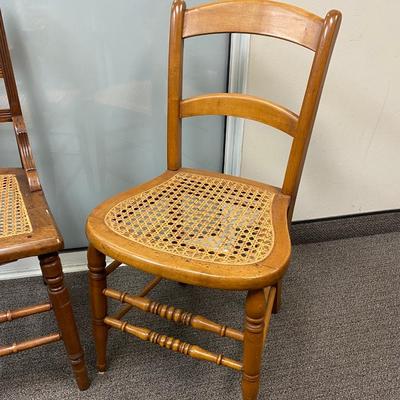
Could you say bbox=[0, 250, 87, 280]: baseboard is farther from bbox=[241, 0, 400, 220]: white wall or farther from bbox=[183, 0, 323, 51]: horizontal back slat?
bbox=[183, 0, 323, 51]: horizontal back slat

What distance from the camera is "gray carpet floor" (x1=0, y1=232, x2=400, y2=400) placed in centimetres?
103

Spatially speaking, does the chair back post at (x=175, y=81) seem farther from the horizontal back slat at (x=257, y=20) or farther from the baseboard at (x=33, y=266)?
the baseboard at (x=33, y=266)

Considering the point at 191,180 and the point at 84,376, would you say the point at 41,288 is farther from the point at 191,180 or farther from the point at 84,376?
the point at 191,180

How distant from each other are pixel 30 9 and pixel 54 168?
43cm

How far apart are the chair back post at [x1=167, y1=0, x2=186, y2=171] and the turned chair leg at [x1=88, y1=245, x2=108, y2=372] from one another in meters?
0.31

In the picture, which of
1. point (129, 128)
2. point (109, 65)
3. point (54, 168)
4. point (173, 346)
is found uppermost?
point (109, 65)

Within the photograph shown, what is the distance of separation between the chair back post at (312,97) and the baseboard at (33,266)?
0.74 metres

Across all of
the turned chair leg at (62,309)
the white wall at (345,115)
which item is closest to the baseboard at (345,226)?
the white wall at (345,115)

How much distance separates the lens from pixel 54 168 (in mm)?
1216

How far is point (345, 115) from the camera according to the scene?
1309 millimetres

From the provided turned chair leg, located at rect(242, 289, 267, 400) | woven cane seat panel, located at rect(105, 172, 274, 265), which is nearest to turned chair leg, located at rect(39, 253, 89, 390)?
woven cane seat panel, located at rect(105, 172, 274, 265)

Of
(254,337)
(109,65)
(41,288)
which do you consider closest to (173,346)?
(254,337)

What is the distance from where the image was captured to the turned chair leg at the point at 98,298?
892mm

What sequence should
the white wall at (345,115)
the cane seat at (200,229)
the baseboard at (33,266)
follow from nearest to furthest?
1. the cane seat at (200,229)
2. the white wall at (345,115)
3. the baseboard at (33,266)
